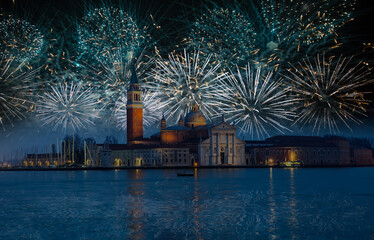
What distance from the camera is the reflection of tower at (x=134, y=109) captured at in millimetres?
98062

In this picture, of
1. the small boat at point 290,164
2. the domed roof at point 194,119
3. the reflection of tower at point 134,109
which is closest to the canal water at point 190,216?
the reflection of tower at point 134,109

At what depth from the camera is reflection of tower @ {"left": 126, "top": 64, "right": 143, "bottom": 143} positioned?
98.1 m

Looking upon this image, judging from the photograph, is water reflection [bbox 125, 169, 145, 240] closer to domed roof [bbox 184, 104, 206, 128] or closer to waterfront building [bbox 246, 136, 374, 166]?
domed roof [bbox 184, 104, 206, 128]

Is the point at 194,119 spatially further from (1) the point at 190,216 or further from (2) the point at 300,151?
(1) the point at 190,216

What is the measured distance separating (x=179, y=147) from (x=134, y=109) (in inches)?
499

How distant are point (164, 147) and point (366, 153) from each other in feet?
183

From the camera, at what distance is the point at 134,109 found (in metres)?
99.6

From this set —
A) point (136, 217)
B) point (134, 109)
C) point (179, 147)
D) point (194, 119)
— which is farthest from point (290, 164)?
point (136, 217)

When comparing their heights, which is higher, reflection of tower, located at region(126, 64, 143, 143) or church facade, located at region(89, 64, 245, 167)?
reflection of tower, located at region(126, 64, 143, 143)

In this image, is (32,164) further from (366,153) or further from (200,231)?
(200,231)

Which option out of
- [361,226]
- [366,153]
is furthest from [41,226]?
[366,153]

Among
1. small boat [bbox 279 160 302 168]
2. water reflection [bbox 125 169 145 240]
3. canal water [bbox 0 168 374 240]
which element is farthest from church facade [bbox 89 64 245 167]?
water reflection [bbox 125 169 145 240]

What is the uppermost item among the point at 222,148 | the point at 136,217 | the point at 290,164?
the point at 222,148

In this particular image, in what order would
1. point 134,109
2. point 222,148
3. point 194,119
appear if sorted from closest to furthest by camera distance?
1. point 134,109
2. point 222,148
3. point 194,119
